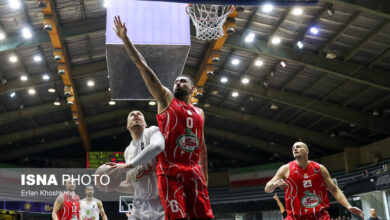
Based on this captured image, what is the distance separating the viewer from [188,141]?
3.87m

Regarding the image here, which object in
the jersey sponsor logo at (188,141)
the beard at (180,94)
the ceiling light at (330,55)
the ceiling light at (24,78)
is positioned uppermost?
the ceiling light at (24,78)

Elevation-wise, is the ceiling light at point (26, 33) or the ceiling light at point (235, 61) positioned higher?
the ceiling light at point (26, 33)

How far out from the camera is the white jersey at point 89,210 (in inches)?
396

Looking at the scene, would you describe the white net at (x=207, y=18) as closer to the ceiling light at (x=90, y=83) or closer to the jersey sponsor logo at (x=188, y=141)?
the jersey sponsor logo at (x=188, y=141)

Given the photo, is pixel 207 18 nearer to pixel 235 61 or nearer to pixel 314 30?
pixel 314 30

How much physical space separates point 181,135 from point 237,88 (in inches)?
748

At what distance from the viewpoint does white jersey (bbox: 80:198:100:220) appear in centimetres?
1007

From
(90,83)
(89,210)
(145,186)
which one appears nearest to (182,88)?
(145,186)

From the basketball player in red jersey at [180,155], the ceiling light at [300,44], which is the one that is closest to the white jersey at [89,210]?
the basketball player in red jersey at [180,155]

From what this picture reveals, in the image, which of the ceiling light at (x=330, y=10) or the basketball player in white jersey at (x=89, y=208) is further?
the ceiling light at (x=330, y=10)

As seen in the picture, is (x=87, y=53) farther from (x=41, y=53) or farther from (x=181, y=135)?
(x=181, y=135)

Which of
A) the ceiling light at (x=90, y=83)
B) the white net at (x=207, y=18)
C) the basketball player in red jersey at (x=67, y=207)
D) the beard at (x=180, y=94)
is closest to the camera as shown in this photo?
the beard at (x=180, y=94)

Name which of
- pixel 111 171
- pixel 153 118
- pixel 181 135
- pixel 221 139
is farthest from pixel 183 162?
pixel 221 139

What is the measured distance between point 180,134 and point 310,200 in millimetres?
3120
